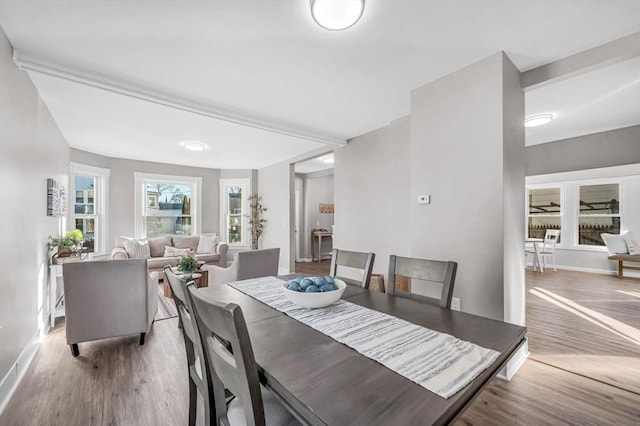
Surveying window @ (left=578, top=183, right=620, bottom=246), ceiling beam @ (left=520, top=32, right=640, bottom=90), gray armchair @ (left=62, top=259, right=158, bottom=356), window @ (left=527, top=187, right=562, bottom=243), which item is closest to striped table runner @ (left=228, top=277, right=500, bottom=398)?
gray armchair @ (left=62, top=259, right=158, bottom=356)

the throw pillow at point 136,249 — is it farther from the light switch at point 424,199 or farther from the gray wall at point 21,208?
the light switch at point 424,199

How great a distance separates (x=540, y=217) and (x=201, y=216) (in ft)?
26.5

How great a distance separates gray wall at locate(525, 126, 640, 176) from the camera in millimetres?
4562

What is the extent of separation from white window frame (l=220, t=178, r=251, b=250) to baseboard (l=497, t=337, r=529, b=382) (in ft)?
19.0

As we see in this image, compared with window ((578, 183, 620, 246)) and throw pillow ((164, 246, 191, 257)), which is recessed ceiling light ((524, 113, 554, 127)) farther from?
throw pillow ((164, 246, 191, 257))

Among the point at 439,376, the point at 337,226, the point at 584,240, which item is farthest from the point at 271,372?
the point at 584,240

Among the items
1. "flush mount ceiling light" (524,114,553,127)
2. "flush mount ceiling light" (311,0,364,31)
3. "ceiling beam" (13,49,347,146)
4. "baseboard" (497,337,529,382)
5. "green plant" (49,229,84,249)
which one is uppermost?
"flush mount ceiling light" (524,114,553,127)

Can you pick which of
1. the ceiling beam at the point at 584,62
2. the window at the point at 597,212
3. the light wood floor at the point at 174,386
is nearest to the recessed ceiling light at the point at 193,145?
the light wood floor at the point at 174,386

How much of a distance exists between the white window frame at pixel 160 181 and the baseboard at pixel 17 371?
3.65m

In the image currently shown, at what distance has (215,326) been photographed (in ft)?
3.03

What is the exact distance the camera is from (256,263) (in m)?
3.50

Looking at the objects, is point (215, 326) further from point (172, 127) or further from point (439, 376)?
point (172, 127)

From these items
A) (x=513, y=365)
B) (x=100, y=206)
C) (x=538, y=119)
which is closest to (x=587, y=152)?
(x=538, y=119)

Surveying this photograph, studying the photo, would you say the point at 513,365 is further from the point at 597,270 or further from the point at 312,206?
the point at 312,206
